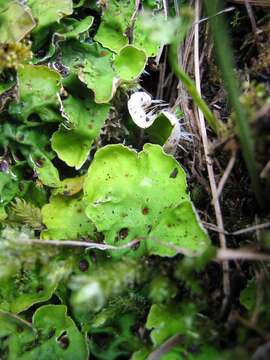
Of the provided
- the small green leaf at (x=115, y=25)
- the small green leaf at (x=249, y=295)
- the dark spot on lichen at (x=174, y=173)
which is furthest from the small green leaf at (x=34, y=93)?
the small green leaf at (x=249, y=295)

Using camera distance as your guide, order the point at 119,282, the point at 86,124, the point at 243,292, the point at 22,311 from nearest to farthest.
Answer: the point at 119,282 < the point at 243,292 < the point at 22,311 < the point at 86,124

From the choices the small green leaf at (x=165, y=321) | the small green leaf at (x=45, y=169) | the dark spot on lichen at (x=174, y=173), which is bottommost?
the small green leaf at (x=165, y=321)

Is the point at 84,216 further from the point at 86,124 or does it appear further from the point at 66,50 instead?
the point at 66,50

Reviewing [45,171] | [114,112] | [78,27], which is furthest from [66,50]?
[45,171]

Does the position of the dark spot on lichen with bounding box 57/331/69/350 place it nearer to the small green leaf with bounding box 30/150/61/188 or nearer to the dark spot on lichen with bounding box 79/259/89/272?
the dark spot on lichen with bounding box 79/259/89/272

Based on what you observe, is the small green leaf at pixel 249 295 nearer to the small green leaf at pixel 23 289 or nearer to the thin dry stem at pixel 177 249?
the thin dry stem at pixel 177 249

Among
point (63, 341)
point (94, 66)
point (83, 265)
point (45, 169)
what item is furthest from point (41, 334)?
point (94, 66)
